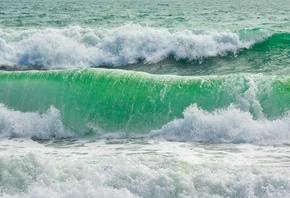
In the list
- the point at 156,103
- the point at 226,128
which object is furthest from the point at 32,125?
the point at 226,128

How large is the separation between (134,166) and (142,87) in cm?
456

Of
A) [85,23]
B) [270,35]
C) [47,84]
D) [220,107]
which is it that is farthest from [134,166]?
[85,23]

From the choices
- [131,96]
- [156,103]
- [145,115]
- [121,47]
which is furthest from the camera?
[121,47]

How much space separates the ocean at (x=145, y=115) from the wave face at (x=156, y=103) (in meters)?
0.02

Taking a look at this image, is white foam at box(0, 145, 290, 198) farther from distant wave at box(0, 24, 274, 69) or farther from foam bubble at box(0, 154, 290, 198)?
distant wave at box(0, 24, 274, 69)

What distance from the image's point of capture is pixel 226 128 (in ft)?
31.1

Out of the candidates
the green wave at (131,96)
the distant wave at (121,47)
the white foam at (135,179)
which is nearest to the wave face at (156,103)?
A: the green wave at (131,96)

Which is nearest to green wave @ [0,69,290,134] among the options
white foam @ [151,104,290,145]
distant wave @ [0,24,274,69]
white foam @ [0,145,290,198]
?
white foam @ [151,104,290,145]

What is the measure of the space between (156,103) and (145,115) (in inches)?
17.2

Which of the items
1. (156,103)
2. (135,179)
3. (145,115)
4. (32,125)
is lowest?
(32,125)

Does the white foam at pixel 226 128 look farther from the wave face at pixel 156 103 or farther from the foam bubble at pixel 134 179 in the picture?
the foam bubble at pixel 134 179

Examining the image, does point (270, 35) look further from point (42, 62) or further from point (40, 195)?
point (40, 195)

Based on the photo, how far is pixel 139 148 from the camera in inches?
354

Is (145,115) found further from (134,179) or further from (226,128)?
(134,179)
